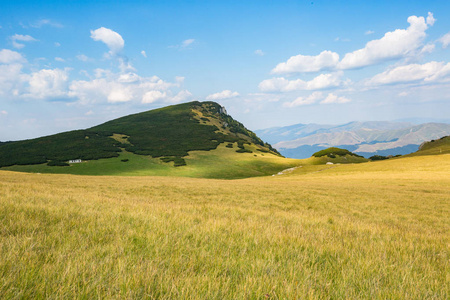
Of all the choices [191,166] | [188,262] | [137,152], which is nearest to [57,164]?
[137,152]

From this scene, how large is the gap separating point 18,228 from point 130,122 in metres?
132

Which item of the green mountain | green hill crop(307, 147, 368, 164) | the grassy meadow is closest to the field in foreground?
the grassy meadow

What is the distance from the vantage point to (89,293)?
2199 mm

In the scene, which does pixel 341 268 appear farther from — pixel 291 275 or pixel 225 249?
pixel 225 249

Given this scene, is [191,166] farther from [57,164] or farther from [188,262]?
[188,262]

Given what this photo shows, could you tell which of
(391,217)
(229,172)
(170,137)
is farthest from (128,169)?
(391,217)

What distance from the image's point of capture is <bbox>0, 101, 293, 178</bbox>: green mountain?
195 feet

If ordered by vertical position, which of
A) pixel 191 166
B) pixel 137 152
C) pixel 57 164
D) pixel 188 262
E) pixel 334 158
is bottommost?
pixel 334 158

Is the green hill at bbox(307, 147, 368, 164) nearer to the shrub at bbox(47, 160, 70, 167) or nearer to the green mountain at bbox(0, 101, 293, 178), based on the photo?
the green mountain at bbox(0, 101, 293, 178)

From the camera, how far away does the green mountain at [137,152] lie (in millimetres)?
59531

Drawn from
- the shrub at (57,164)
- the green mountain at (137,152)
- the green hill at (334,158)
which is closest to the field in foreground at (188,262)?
the green mountain at (137,152)

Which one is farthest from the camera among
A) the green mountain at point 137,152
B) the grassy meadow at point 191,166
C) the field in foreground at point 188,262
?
the green mountain at point 137,152

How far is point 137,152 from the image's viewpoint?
2940 inches

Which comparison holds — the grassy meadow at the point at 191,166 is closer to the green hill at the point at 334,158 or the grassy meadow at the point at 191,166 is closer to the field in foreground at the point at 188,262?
the green hill at the point at 334,158
